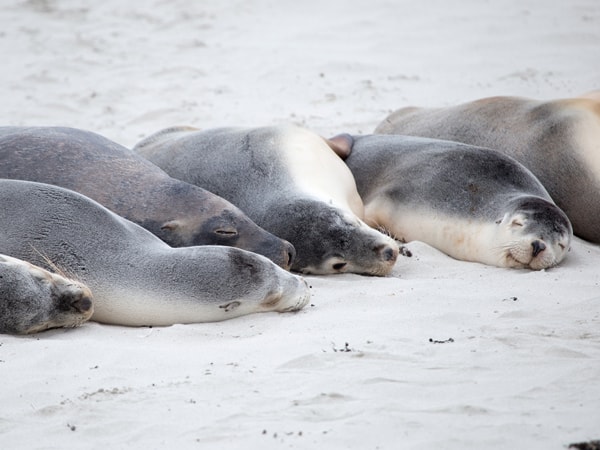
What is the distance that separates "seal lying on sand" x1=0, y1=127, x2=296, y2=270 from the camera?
5.79 metres

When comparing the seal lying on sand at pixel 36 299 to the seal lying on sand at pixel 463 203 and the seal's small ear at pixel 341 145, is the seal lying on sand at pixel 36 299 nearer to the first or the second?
the seal lying on sand at pixel 463 203

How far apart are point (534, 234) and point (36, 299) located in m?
2.86

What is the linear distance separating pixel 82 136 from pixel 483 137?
2931 mm

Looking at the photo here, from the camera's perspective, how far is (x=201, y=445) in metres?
3.37

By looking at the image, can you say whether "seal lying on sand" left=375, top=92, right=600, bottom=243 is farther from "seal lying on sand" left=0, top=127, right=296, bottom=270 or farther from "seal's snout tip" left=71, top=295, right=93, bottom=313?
"seal's snout tip" left=71, top=295, right=93, bottom=313

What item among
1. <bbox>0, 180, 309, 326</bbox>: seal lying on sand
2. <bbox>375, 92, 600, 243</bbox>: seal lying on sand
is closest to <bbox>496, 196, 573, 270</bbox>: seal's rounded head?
<bbox>375, 92, 600, 243</bbox>: seal lying on sand

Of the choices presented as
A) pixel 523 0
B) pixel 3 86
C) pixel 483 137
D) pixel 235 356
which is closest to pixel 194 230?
pixel 235 356

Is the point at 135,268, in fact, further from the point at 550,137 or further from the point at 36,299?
the point at 550,137

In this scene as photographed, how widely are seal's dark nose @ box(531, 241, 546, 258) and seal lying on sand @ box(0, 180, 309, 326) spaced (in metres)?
1.54

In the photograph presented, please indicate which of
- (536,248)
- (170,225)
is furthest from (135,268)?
(536,248)

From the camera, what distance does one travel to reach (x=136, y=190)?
6.05 meters

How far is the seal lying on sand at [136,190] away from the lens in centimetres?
579

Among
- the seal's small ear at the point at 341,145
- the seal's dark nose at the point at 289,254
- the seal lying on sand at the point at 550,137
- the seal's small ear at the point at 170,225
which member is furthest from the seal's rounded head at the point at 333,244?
the seal lying on sand at the point at 550,137

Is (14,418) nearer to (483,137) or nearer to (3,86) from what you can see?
(483,137)
